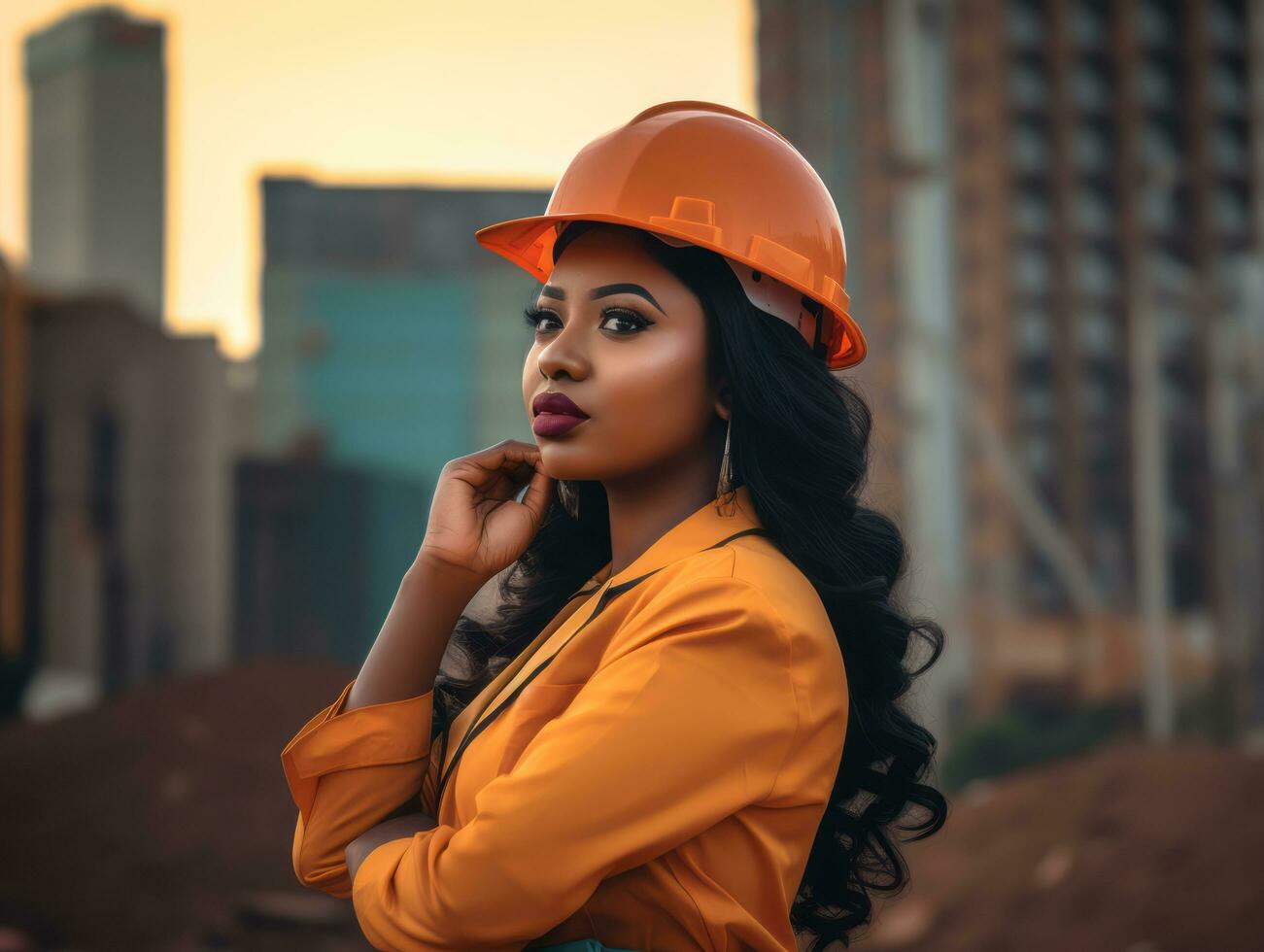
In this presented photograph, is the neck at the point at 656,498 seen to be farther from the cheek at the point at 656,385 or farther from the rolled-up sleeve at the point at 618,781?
the rolled-up sleeve at the point at 618,781

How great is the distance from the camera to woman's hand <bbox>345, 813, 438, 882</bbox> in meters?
2.21

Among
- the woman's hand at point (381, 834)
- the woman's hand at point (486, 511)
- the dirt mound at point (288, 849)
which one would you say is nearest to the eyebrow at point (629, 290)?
the woman's hand at point (486, 511)

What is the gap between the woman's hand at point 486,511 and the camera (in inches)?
92.7

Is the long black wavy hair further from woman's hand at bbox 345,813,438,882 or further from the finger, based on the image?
woman's hand at bbox 345,813,438,882

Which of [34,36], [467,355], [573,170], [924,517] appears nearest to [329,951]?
[573,170]

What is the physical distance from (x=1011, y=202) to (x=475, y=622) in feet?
144

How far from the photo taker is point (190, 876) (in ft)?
40.9

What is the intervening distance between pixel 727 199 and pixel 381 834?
1.06 m

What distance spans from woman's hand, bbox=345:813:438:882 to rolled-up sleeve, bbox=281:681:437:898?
0.02 metres

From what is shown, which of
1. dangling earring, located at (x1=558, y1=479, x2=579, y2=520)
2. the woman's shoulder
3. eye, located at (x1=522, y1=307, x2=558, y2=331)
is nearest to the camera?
the woman's shoulder

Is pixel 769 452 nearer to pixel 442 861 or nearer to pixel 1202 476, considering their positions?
pixel 442 861

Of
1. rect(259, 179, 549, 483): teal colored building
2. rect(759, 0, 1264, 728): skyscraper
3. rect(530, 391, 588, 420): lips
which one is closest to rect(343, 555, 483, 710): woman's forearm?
rect(530, 391, 588, 420): lips

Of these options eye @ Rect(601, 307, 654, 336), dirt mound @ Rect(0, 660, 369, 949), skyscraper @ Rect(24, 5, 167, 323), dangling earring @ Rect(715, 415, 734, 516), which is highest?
skyscraper @ Rect(24, 5, 167, 323)

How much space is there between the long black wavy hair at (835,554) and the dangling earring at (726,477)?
0.02 metres
